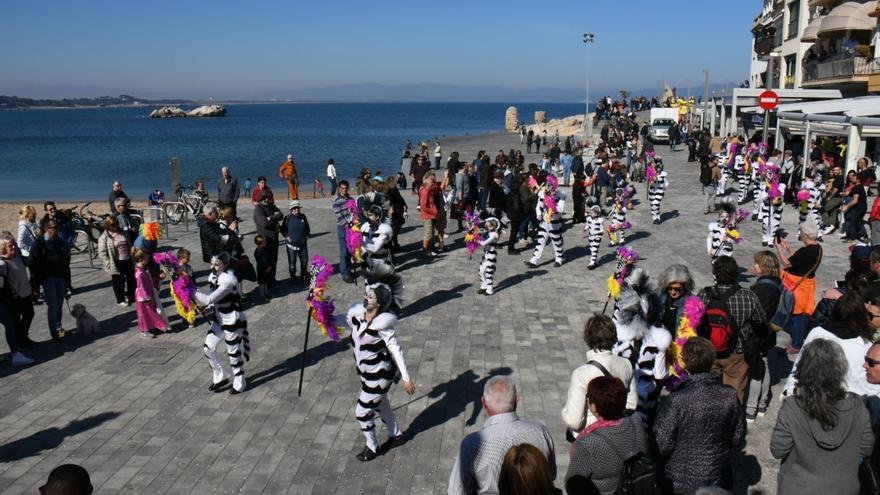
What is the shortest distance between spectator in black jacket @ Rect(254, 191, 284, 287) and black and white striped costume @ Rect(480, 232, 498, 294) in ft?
12.3

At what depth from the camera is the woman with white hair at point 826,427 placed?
4094 mm

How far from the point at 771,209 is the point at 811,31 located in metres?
25.5

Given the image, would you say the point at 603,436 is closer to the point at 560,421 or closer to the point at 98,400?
the point at 560,421

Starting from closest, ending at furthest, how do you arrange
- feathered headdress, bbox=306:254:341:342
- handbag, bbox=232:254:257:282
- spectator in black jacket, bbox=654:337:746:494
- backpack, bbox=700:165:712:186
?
spectator in black jacket, bbox=654:337:746:494
feathered headdress, bbox=306:254:341:342
handbag, bbox=232:254:257:282
backpack, bbox=700:165:712:186

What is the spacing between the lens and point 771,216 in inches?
590

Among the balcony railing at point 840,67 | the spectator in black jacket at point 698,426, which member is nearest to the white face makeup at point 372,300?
the spectator in black jacket at point 698,426

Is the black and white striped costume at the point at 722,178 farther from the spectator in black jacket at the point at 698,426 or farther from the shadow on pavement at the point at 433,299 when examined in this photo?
the spectator in black jacket at the point at 698,426

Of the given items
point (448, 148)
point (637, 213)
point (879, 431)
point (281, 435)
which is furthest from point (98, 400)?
point (448, 148)

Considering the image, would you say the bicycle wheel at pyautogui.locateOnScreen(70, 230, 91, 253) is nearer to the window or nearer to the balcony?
the balcony

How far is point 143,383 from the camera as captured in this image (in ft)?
27.7

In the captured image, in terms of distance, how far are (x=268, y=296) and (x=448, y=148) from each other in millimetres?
41068

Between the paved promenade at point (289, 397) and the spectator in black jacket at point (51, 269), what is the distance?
43cm

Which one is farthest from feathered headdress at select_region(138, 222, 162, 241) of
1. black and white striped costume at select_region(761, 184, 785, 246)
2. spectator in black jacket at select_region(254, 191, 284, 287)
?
black and white striped costume at select_region(761, 184, 785, 246)

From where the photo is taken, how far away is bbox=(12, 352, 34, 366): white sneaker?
29.7 feet
